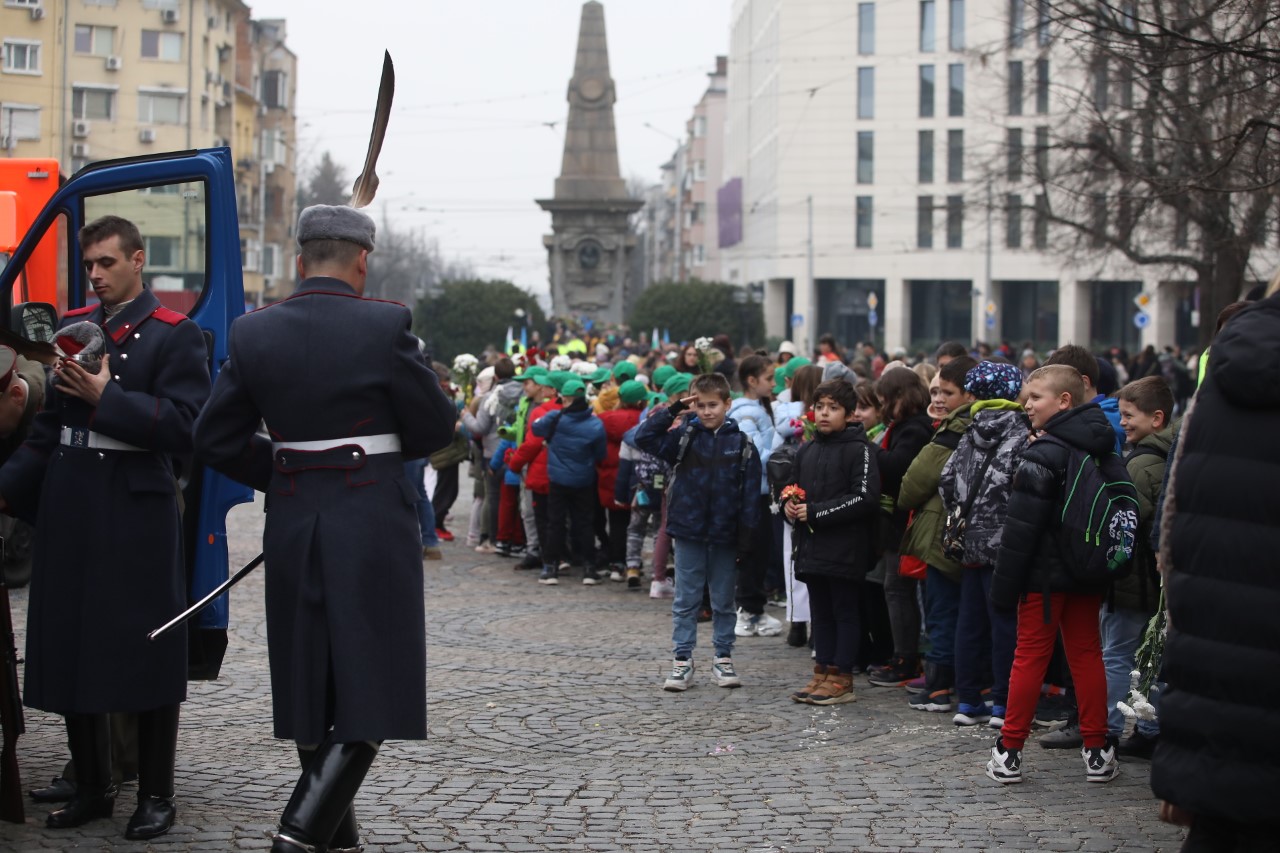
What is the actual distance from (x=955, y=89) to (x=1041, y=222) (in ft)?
154

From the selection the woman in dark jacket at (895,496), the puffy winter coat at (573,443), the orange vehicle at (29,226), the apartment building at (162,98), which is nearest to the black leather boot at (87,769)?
the apartment building at (162,98)

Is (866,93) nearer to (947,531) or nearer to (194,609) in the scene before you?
(947,531)

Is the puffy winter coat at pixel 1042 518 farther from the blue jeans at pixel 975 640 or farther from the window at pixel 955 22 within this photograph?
the window at pixel 955 22

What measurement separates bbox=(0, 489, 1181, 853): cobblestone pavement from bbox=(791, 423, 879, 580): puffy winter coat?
2.53ft

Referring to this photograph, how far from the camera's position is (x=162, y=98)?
6525cm

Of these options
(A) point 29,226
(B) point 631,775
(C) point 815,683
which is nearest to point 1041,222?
(C) point 815,683

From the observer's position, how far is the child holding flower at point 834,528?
9.12 metres

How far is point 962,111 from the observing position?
73438 millimetres

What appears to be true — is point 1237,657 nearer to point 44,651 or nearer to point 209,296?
point 44,651

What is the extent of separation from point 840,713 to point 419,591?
4014 mm

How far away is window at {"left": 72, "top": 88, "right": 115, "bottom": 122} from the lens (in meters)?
53.1

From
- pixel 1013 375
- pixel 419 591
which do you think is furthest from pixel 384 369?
pixel 1013 375

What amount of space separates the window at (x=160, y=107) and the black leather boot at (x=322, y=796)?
60181 mm

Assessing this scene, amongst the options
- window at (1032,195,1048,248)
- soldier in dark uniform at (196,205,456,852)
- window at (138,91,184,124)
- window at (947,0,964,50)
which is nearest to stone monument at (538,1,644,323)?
window at (1032,195,1048,248)
